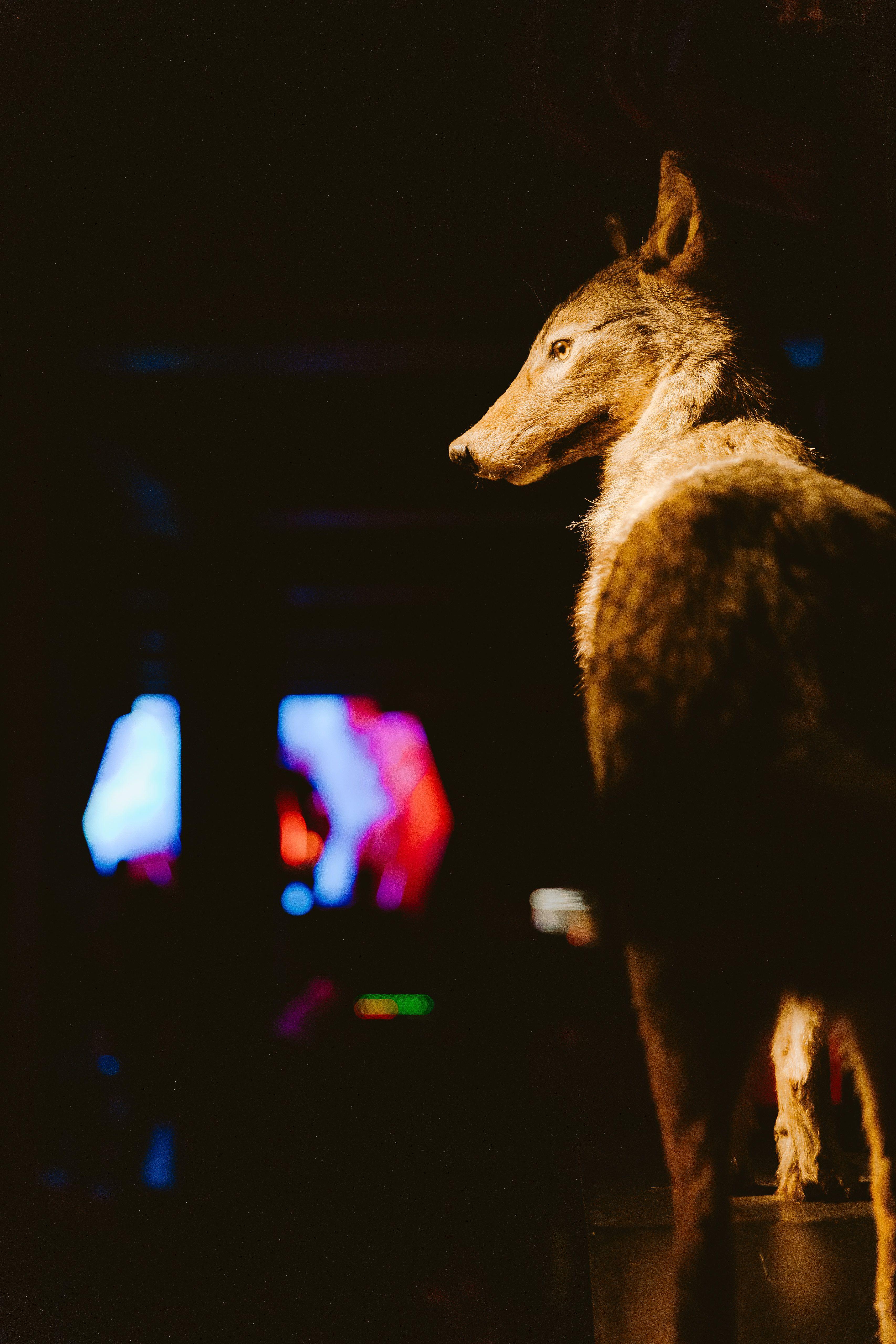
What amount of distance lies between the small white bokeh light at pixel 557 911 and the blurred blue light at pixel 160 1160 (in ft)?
4.55

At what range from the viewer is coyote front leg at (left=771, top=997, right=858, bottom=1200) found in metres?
1.26

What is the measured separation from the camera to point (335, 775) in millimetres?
3445

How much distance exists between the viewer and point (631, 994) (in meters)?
1.21

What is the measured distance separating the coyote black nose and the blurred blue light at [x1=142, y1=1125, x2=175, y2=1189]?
2.06 meters

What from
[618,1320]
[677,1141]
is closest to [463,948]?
[618,1320]

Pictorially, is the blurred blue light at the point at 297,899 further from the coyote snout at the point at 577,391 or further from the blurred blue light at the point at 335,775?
the coyote snout at the point at 577,391

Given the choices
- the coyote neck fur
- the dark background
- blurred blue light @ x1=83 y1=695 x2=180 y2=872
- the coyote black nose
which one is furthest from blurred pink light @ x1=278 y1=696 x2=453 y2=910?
the coyote neck fur

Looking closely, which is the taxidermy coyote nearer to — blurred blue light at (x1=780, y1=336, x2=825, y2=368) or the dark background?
the dark background

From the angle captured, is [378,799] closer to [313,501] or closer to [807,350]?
[313,501]

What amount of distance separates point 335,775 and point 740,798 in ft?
8.45

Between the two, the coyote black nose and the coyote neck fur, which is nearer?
the coyote neck fur

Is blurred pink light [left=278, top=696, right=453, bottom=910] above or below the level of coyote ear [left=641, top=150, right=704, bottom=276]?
below

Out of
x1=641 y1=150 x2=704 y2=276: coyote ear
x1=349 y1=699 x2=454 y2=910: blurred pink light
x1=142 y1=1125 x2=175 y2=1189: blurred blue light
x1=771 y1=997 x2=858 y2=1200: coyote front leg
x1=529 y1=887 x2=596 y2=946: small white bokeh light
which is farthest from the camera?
x1=349 y1=699 x2=454 y2=910: blurred pink light

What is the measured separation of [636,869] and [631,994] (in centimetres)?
27
